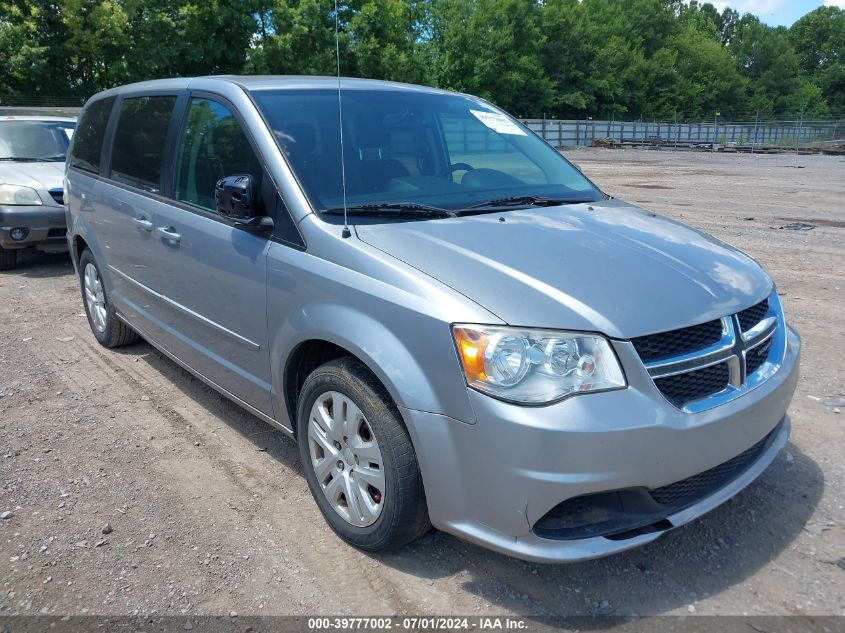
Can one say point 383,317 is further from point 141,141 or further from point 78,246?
point 78,246

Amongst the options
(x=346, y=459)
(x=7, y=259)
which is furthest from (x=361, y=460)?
(x=7, y=259)

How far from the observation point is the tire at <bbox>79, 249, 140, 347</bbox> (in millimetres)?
5238

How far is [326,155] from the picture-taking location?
328 centimetres

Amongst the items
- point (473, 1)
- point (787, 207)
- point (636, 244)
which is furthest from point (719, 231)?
point (473, 1)

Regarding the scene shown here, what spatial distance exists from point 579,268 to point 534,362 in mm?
525

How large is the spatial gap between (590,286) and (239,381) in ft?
6.07

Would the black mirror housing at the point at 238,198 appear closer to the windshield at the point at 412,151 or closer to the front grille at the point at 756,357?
the windshield at the point at 412,151

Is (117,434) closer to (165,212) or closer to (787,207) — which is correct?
(165,212)

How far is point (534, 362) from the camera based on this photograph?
2.33m

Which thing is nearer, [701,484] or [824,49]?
[701,484]

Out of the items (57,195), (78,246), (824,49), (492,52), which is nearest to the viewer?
(78,246)

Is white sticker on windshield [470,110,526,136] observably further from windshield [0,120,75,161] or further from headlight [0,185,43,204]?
windshield [0,120,75,161]

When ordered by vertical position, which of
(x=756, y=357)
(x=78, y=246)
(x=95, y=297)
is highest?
(x=78, y=246)

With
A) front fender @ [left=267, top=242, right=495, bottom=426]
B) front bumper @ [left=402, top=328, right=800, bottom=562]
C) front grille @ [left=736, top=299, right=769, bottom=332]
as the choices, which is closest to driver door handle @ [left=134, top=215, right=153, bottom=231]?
front fender @ [left=267, top=242, right=495, bottom=426]
